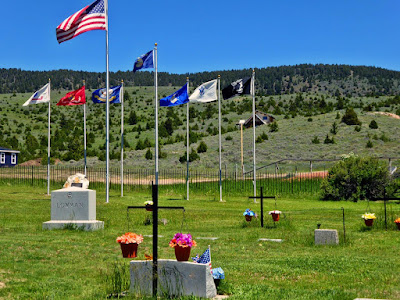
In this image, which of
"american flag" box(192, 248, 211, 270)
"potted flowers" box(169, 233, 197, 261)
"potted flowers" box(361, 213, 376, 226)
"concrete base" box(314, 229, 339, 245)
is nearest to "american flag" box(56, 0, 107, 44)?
"potted flowers" box(361, 213, 376, 226)

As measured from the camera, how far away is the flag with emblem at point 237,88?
3177cm

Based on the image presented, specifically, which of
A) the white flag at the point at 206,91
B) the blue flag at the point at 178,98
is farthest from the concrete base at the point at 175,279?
the white flag at the point at 206,91

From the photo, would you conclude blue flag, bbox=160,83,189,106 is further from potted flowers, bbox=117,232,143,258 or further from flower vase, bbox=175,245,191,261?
flower vase, bbox=175,245,191,261

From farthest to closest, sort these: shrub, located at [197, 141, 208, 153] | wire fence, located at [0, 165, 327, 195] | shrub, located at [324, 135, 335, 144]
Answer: shrub, located at [197, 141, 208, 153] < shrub, located at [324, 135, 335, 144] < wire fence, located at [0, 165, 327, 195]

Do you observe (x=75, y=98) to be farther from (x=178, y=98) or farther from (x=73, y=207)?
(x=73, y=207)

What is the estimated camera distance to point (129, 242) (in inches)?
472

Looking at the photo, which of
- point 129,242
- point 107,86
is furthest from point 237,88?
point 129,242

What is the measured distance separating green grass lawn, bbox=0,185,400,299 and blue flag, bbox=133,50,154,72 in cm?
990

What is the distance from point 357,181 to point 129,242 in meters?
26.0

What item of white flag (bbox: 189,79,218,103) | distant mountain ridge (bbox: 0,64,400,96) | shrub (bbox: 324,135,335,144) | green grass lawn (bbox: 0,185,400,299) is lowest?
green grass lawn (bbox: 0,185,400,299)

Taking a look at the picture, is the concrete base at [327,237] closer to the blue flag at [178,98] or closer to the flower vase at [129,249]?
the flower vase at [129,249]

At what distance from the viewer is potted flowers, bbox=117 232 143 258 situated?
39.3 ft

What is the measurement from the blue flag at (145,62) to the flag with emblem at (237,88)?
4369 mm

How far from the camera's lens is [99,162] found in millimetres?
60781
